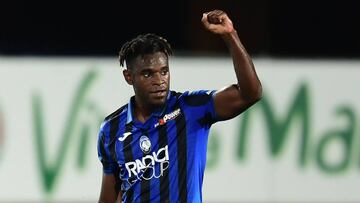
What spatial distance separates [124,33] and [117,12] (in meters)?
0.23

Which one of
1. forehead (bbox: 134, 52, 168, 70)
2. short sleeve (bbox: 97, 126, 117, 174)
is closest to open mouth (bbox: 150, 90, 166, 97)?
forehead (bbox: 134, 52, 168, 70)

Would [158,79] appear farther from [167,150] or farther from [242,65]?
[242,65]

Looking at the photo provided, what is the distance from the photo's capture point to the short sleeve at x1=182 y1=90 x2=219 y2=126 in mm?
4215

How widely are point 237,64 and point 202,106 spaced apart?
1.18ft

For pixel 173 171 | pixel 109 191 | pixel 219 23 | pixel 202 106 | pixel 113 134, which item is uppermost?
pixel 219 23

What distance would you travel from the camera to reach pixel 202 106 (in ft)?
13.9

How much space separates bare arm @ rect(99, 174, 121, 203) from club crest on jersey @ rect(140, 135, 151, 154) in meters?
0.33

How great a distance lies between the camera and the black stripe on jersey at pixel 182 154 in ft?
13.7

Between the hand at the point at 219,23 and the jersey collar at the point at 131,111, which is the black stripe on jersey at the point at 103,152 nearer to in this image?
the jersey collar at the point at 131,111

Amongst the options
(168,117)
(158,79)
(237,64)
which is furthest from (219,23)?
(168,117)

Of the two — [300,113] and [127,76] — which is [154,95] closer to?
[127,76]

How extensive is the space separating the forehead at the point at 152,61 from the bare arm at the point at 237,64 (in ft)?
1.04

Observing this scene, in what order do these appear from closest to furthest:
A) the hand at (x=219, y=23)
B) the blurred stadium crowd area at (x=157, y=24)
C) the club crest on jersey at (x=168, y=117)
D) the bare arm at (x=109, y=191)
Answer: the hand at (x=219, y=23), the club crest on jersey at (x=168, y=117), the bare arm at (x=109, y=191), the blurred stadium crowd area at (x=157, y=24)

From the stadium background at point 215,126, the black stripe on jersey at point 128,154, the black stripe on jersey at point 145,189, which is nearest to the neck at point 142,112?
the black stripe on jersey at point 128,154
